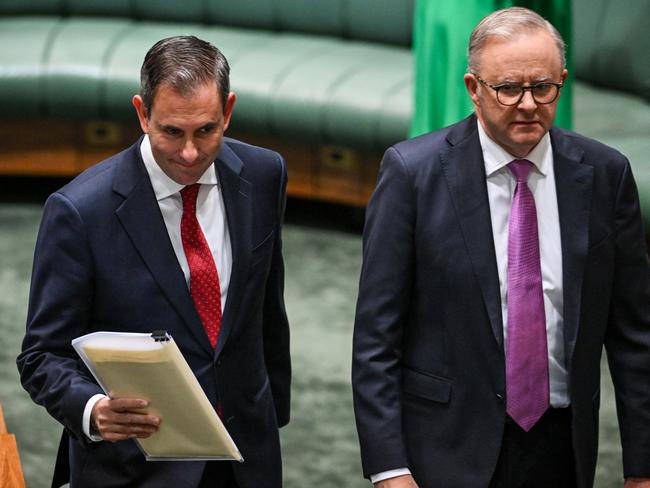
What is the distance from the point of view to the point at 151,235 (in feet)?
7.39

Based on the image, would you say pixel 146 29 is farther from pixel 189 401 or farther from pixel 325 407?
pixel 189 401

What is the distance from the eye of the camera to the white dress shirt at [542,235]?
2.32 meters

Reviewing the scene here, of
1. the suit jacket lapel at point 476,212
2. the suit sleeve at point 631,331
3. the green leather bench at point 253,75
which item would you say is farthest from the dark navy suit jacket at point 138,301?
the green leather bench at point 253,75

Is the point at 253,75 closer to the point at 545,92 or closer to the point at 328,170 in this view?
the point at 328,170

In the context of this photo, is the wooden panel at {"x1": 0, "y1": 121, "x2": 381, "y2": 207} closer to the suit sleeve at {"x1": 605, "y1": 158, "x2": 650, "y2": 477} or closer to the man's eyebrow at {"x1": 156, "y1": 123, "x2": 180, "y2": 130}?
the suit sleeve at {"x1": 605, "y1": 158, "x2": 650, "y2": 477}

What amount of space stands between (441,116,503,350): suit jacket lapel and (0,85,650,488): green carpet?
164 centimetres

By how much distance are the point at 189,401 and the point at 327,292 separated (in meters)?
3.05

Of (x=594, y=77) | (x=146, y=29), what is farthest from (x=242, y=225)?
(x=146, y=29)

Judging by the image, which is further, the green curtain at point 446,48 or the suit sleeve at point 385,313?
the green curtain at point 446,48

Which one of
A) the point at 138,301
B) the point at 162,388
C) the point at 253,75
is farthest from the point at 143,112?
the point at 253,75

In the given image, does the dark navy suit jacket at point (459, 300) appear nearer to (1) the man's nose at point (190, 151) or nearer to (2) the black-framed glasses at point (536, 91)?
(2) the black-framed glasses at point (536, 91)

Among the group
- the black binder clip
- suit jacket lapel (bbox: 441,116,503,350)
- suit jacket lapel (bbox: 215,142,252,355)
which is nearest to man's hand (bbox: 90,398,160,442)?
the black binder clip

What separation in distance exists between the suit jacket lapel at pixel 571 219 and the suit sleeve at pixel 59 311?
80 cm

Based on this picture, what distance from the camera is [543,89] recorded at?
219 centimetres
